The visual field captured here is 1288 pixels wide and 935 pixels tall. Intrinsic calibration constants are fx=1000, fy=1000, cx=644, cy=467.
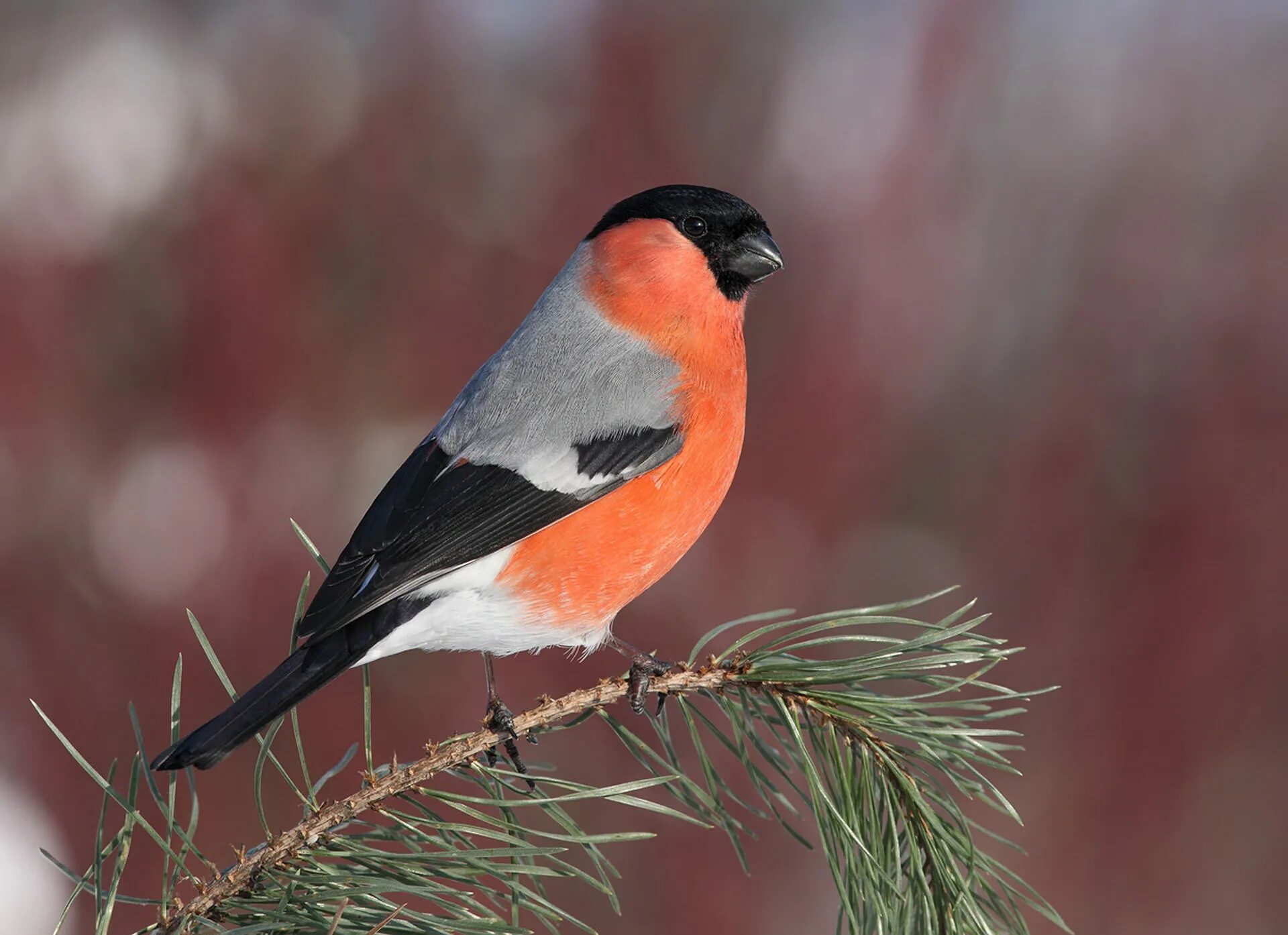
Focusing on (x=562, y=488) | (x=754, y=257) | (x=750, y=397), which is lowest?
(x=750, y=397)

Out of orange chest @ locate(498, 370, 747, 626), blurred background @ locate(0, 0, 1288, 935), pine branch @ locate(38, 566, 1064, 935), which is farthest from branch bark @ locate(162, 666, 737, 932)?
blurred background @ locate(0, 0, 1288, 935)

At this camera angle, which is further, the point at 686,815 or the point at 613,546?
the point at 613,546

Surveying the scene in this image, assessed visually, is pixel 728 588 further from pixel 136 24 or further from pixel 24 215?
pixel 136 24

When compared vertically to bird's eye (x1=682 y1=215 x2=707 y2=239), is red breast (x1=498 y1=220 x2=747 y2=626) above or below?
below

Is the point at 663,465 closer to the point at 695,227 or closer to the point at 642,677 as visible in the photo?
the point at 642,677

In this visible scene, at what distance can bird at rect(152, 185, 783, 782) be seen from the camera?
1.41 meters

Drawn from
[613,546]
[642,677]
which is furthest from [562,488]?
[642,677]

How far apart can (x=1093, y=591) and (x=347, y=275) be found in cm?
291

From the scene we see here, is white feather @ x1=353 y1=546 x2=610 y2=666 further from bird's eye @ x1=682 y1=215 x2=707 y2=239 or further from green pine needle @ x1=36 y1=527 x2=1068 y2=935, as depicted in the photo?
bird's eye @ x1=682 y1=215 x2=707 y2=239

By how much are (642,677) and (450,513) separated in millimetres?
388

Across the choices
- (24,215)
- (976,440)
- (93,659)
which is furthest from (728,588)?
(24,215)

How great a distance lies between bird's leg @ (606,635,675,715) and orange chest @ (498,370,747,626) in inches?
2.1

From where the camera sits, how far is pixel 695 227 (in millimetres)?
1812

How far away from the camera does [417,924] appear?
0.92 metres
